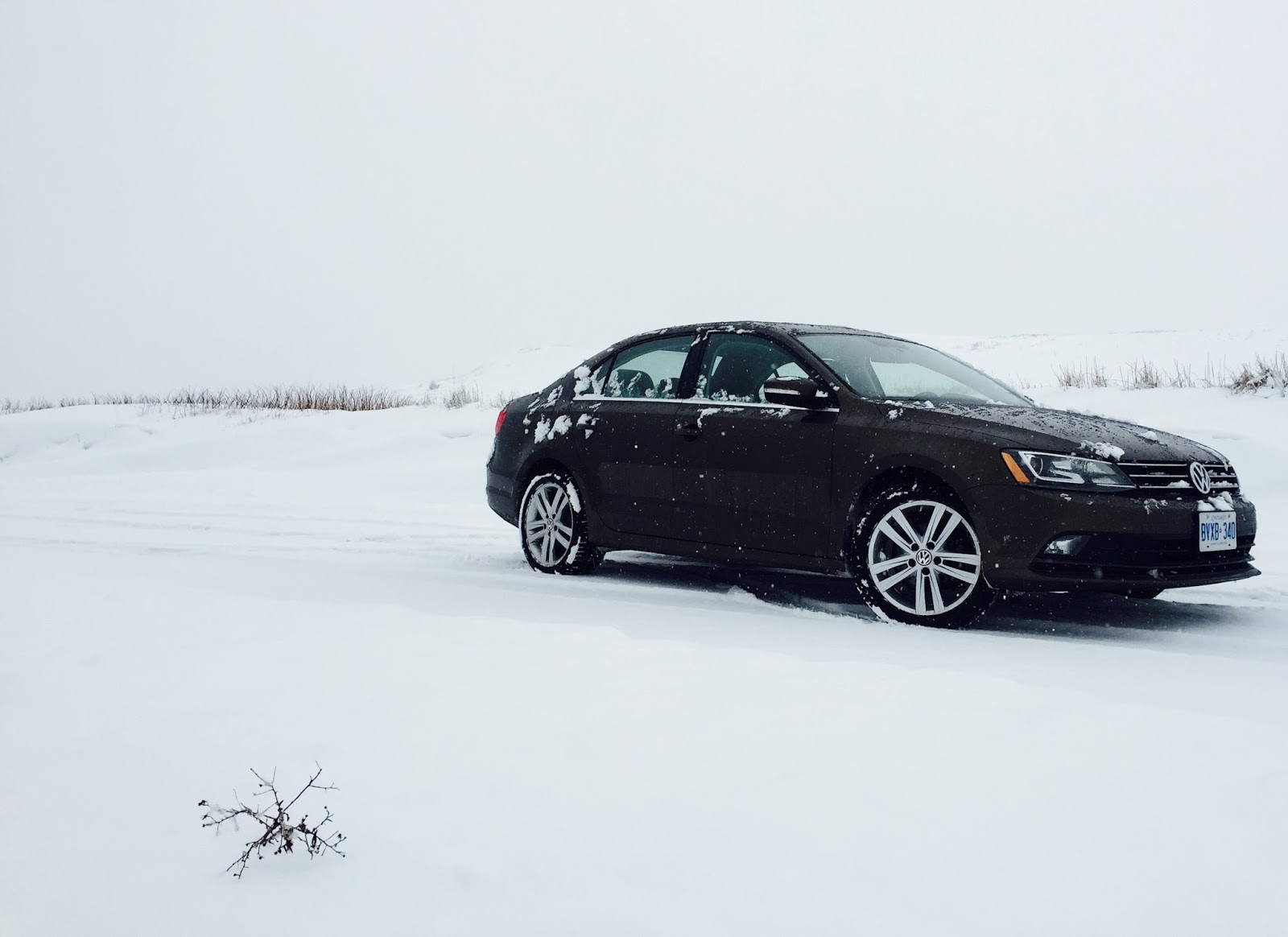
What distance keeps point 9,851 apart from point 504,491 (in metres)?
5.42

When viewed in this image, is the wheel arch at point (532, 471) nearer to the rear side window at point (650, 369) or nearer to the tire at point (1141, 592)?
the rear side window at point (650, 369)

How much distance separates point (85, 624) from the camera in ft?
17.5

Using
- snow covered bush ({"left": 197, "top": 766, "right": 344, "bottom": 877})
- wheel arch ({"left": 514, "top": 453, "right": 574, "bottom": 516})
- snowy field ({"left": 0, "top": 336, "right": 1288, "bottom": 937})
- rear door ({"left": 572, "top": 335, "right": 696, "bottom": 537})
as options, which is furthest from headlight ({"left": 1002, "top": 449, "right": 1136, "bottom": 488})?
snow covered bush ({"left": 197, "top": 766, "right": 344, "bottom": 877})

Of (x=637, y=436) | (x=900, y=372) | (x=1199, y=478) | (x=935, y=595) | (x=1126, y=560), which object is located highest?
(x=900, y=372)

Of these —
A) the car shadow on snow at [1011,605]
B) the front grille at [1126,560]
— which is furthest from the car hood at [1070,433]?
the car shadow on snow at [1011,605]

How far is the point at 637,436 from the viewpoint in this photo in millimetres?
7273

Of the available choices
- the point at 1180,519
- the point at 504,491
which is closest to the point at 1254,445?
the point at 1180,519

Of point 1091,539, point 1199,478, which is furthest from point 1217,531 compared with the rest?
point 1091,539

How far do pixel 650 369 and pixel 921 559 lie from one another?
2439 mm

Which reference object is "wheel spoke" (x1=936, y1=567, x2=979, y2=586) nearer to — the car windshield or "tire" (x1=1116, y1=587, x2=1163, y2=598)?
"tire" (x1=1116, y1=587, x2=1163, y2=598)

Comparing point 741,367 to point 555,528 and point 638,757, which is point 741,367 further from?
point 638,757

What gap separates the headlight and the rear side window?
2.38 meters

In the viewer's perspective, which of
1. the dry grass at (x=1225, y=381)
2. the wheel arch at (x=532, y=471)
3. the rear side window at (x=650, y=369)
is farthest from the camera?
the dry grass at (x=1225, y=381)

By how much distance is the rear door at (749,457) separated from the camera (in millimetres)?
6320
